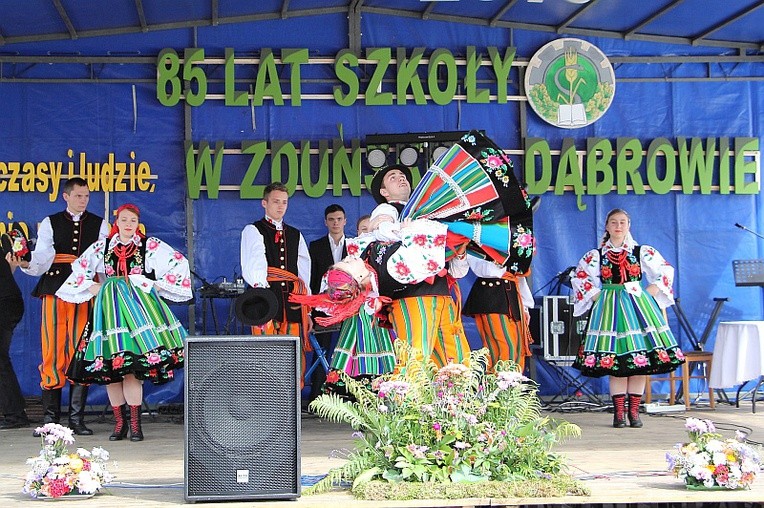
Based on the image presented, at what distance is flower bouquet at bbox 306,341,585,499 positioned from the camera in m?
3.61

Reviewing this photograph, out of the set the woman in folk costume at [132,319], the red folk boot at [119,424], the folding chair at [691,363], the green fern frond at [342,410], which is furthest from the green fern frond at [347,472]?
the folding chair at [691,363]

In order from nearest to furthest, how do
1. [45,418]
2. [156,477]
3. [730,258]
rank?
[156,477] → [45,418] → [730,258]

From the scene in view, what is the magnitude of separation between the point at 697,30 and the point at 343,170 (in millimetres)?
3107

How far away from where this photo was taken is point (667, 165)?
341 inches

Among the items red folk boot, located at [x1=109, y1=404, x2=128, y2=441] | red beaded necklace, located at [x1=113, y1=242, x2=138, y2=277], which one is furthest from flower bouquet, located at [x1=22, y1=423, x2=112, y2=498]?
red folk boot, located at [x1=109, y1=404, x2=128, y2=441]

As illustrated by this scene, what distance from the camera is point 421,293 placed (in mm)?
4465

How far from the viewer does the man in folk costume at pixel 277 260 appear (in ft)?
21.5

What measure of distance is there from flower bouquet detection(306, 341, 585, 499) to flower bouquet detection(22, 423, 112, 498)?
0.78 meters

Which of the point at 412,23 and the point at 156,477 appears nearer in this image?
the point at 156,477

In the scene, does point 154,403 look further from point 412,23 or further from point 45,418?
point 412,23

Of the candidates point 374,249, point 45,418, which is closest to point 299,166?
point 45,418

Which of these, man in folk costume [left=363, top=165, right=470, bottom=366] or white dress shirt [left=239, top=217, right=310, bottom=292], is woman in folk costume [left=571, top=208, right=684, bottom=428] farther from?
man in folk costume [left=363, top=165, right=470, bottom=366]

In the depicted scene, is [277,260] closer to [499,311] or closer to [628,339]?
[499,311]

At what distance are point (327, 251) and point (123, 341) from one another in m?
2.29
